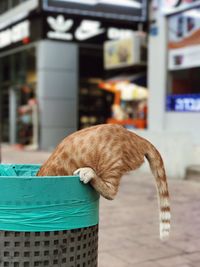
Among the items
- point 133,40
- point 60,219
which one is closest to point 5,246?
point 60,219

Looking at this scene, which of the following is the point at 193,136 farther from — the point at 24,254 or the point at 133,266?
the point at 24,254

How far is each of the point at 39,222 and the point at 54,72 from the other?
15324 millimetres

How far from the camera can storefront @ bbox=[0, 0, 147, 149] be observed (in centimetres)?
1627

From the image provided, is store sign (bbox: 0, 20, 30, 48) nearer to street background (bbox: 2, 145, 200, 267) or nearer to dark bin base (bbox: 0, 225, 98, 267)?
street background (bbox: 2, 145, 200, 267)

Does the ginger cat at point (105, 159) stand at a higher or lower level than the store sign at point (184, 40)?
lower

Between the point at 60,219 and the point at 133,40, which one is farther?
the point at 133,40

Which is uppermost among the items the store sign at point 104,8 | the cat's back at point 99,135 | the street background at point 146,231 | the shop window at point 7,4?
the shop window at point 7,4

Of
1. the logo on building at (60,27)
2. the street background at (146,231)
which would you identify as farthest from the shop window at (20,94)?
the street background at (146,231)

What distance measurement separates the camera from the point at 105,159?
279 cm

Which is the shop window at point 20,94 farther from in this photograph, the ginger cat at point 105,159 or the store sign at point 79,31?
the ginger cat at point 105,159

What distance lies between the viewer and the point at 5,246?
260cm

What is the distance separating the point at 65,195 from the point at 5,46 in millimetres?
18217

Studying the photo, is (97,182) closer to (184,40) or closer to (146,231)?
(146,231)

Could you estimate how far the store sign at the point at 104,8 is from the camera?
11523 mm
